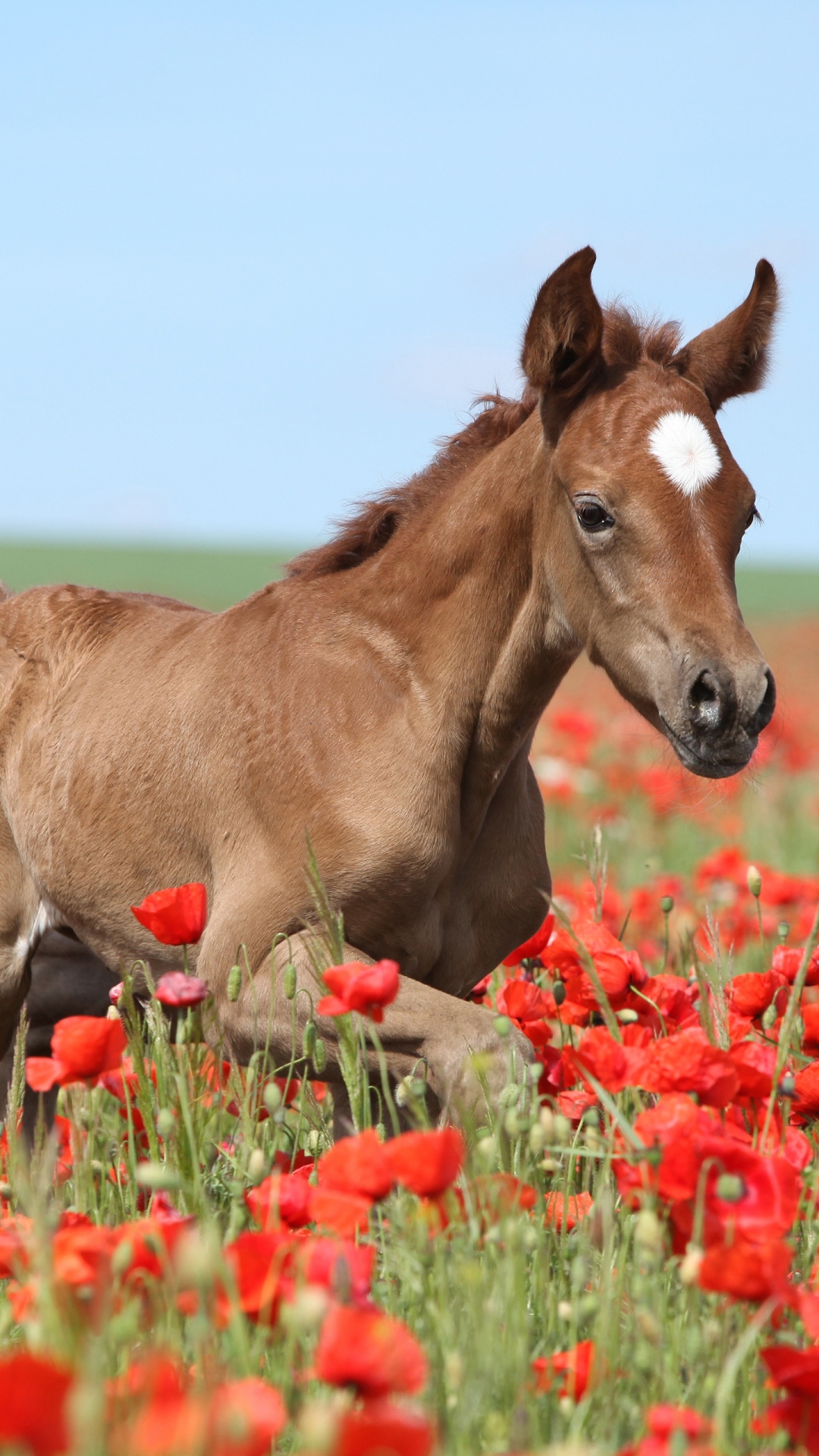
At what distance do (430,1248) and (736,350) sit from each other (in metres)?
2.55

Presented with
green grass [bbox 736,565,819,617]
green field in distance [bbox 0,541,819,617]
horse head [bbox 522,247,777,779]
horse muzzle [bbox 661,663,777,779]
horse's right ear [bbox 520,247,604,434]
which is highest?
horse's right ear [bbox 520,247,604,434]

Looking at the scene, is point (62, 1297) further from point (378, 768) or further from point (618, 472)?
point (618, 472)

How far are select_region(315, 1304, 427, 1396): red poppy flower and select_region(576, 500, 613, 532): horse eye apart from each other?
2177mm

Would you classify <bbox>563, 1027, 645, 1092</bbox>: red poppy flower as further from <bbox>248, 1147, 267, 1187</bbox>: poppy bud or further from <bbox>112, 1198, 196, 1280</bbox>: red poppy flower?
<bbox>112, 1198, 196, 1280</bbox>: red poppy flower

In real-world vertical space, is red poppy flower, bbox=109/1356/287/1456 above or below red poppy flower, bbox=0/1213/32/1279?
above

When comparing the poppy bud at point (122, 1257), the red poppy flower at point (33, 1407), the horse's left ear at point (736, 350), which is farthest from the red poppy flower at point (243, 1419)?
the horse's left ear at point (736, 350)

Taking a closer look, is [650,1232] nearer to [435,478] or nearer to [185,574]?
[435,478]

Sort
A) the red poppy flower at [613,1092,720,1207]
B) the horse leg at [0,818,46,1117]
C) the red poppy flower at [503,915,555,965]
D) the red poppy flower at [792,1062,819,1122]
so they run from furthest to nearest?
1. the horse leg at [0,818,46,1117]
2. the red poppy flower at [503,915,555,965]
3. the red poppy flower at [792,1062,819,1122]
4. the red poppy flower at [613,1092,720,1207]

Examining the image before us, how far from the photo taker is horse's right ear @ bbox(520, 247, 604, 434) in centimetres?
337

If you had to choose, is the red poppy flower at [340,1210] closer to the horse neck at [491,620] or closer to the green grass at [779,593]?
the horse neck at [491,620]

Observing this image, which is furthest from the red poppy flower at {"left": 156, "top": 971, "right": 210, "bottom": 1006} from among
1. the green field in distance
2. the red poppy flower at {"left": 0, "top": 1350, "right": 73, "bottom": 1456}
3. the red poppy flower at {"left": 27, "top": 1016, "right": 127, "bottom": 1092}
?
the green field in distance

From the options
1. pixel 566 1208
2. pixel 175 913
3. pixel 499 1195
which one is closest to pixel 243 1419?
pixel 499 1195

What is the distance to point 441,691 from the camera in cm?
360

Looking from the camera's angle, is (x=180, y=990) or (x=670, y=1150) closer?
(x=670, y=1150)
